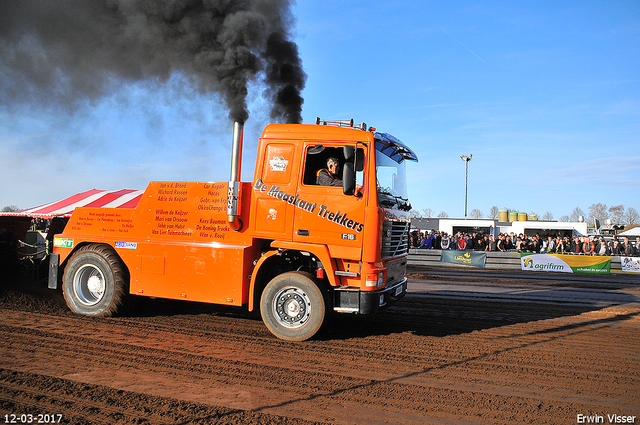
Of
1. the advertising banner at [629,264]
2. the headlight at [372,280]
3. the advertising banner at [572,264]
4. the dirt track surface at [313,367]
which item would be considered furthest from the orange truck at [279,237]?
the advertising banner at [629,264]

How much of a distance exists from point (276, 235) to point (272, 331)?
1.43 m

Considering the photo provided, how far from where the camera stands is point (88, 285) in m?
7.36

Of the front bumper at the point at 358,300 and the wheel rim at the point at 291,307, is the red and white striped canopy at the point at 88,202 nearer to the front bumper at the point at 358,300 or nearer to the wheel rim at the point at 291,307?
the wheel rim at the point at 291,307

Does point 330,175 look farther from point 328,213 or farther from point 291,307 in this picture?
point 291,307

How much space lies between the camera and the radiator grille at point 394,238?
6047 mm

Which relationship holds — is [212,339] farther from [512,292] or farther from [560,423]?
[512,292]

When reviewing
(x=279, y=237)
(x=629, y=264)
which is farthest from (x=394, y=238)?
(x=629, y=264)

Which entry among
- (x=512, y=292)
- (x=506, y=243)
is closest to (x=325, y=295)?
(x=512, y=292)

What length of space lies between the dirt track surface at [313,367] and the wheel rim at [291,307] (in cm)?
35

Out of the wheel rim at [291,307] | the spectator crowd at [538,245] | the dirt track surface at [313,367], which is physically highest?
the spectator crowd at [538,245]

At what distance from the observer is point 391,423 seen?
358cm

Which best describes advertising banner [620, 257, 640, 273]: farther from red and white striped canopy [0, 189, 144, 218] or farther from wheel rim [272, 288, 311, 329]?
red and white striped canopy [0, 189, 144, 218]

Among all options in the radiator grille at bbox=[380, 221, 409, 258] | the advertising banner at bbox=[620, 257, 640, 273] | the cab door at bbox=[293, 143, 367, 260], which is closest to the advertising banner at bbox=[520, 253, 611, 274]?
the advertising banner at bbox=[620, 257, 640, 273]

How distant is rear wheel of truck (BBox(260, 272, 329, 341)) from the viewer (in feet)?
19.2
